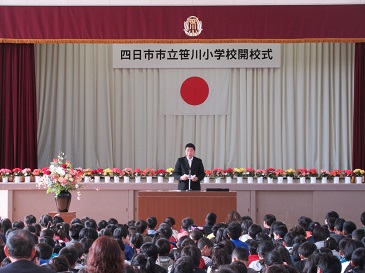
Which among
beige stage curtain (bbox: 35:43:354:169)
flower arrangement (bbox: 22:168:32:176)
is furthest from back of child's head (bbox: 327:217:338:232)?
beige stage curtain (bbox: 35:43:354:169)

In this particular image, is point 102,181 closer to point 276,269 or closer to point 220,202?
point 220,202

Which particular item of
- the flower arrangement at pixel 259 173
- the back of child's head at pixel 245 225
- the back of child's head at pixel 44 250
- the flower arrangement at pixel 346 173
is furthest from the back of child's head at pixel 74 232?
the flower arrangement at pixel 346 173

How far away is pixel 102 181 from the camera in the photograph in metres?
13.2

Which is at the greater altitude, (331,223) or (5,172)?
(5,172)

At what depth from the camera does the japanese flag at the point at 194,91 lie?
15.2m

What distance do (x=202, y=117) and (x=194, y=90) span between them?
572 mm

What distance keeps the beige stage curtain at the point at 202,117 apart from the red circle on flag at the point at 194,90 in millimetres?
352

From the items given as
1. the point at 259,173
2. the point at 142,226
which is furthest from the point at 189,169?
the point at 142,226

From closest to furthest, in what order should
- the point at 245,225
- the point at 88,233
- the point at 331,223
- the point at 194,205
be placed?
the point at 88,233 < the point at 245,225 < the point at 331,223 < the point at 194,205

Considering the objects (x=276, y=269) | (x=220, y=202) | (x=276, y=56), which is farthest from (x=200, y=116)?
(x=276, y=269)

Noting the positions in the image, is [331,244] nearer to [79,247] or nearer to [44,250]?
[79,247]

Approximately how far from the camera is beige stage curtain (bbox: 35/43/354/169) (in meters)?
15.0

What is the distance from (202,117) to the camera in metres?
15.3

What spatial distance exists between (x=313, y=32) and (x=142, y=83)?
385 cm
